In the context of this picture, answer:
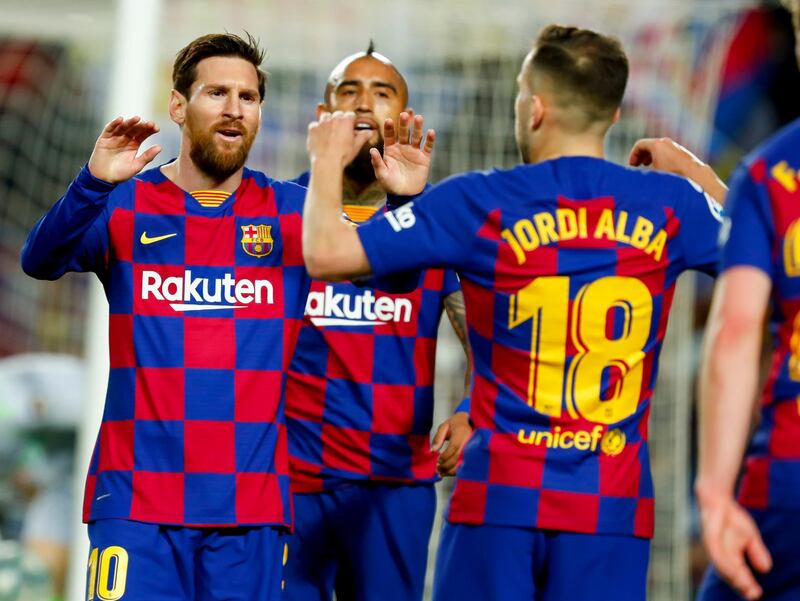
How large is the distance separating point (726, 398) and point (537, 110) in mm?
955

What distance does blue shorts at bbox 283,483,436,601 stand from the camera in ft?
14.6

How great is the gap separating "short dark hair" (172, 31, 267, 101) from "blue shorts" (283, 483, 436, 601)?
1364 mm

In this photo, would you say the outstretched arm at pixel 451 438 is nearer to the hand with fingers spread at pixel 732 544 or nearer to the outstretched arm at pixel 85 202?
the outstretched arm at pixel 85 202

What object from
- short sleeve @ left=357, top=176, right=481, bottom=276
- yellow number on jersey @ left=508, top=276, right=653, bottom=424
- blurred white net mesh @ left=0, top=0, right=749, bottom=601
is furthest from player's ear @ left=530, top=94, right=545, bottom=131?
blurred white net mesh @ left=0, top=0, right=749, bottom=601

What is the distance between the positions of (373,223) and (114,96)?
2.76 m

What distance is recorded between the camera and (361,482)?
14.6 ft

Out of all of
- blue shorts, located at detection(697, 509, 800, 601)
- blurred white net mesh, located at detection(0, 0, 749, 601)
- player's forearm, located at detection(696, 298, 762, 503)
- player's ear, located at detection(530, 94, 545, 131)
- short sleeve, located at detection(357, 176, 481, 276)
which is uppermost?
blurred white net mesh, located at detection(0, 0, 749, 601)

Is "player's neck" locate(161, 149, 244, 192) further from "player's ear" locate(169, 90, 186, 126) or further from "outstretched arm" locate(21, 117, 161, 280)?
"outstretched arm" locate(21, 117, 161, 280)

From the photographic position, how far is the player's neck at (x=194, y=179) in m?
3.90

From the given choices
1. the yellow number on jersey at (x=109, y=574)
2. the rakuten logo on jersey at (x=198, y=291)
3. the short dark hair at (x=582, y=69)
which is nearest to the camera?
the short dark hair at (x=582, y=69)

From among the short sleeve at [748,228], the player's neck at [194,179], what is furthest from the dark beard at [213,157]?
Answer: the short sleeve at [748,228]

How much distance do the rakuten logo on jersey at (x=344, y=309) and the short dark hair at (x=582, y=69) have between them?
1388 millimetres

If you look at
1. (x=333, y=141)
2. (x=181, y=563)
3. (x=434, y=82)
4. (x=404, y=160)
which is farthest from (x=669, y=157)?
(x=434, y=82)

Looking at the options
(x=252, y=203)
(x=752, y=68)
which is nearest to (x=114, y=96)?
(x=252, y=203)
